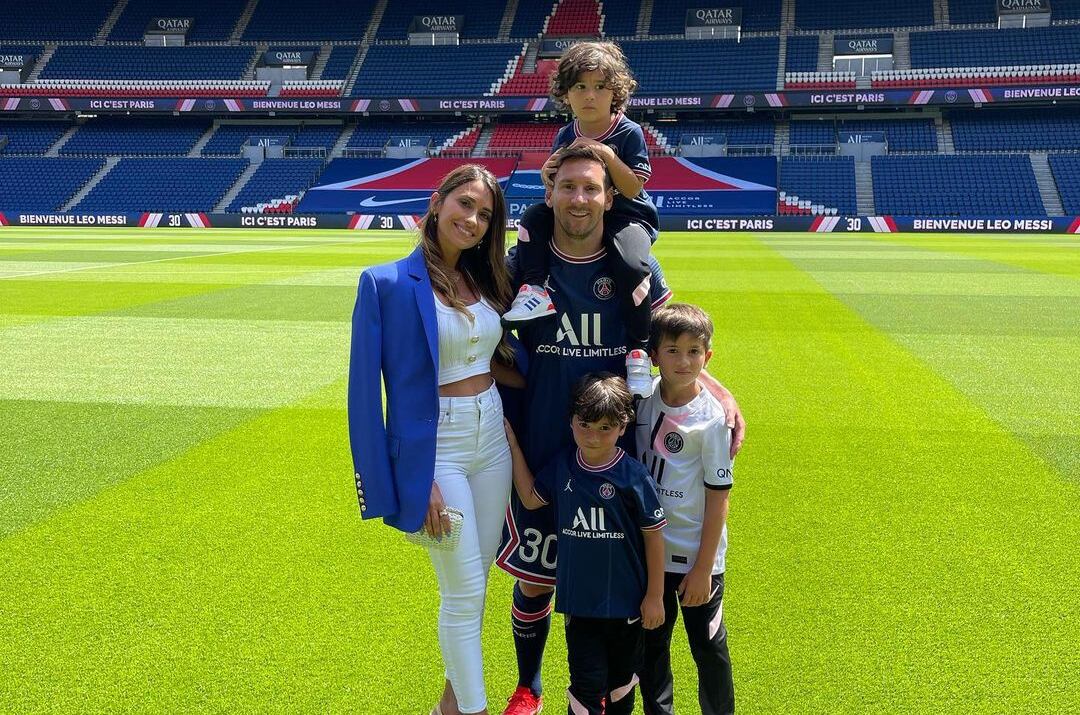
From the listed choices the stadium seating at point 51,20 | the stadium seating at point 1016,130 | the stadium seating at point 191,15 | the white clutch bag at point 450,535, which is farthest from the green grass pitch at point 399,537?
the stadium seating at point 51,20

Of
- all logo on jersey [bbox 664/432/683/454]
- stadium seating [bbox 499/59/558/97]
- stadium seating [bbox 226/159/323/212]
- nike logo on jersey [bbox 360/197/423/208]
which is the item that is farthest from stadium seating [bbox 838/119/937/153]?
all logo on jersey [bbox 664/432/683/454]

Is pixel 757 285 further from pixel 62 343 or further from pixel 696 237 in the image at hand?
pixel 696 237

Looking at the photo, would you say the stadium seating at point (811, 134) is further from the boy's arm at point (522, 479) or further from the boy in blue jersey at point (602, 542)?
the boy in blue jersey at point (602, 542)

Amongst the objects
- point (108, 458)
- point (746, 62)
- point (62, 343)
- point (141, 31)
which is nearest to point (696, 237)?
point (746, 62)

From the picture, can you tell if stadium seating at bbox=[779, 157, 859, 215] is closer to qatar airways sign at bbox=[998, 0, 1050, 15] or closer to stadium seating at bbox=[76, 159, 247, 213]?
qatar airways sign at bbox=[998, 0, 1050, 15]

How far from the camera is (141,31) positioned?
5472cm

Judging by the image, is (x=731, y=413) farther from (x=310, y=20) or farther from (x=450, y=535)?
(x=310, y=20)

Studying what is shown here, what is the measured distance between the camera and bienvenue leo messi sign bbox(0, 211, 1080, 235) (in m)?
34.0

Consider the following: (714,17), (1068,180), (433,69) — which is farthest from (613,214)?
(714,17)

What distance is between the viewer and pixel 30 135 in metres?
50.6

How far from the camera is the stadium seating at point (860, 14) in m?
47.9

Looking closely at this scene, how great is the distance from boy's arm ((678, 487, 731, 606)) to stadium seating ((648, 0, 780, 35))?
5341 centimetres

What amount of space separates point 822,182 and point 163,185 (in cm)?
3556

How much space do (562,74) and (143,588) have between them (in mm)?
3203
